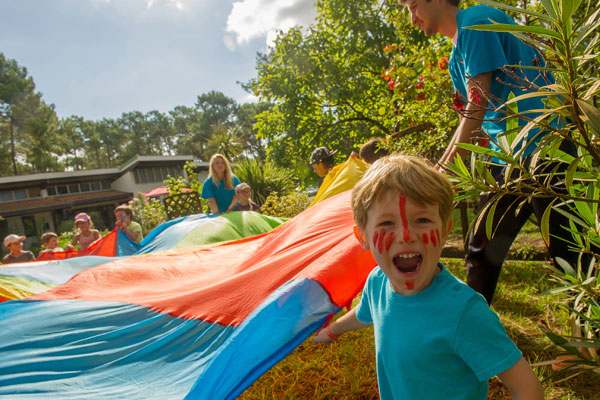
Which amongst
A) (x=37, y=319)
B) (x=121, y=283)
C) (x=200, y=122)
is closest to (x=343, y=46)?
(x=121, y=283)

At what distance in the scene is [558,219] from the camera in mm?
A: 1411

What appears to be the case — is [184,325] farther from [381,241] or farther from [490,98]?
[490,98]

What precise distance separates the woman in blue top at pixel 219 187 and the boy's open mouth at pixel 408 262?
4013 mm

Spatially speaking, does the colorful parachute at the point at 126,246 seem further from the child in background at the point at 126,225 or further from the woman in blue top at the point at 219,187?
the child in background at the point at 126,225

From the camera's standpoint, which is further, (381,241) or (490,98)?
(490,98)

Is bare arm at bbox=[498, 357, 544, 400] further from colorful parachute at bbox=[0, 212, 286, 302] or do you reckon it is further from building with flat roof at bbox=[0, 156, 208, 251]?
building with flat roof at bbox=[0, 156, 208, 251]

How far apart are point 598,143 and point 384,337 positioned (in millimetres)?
700

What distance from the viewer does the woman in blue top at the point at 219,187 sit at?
489 centimetres

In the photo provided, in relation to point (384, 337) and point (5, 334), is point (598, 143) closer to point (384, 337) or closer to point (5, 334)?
point (384, 337)

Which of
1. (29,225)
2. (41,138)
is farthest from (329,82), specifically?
(41,138)

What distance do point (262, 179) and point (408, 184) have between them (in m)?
9.01

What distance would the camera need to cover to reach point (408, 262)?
0.98m

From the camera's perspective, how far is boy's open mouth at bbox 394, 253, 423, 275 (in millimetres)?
960

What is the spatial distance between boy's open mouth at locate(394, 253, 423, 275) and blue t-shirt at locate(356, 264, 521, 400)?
0.06m
